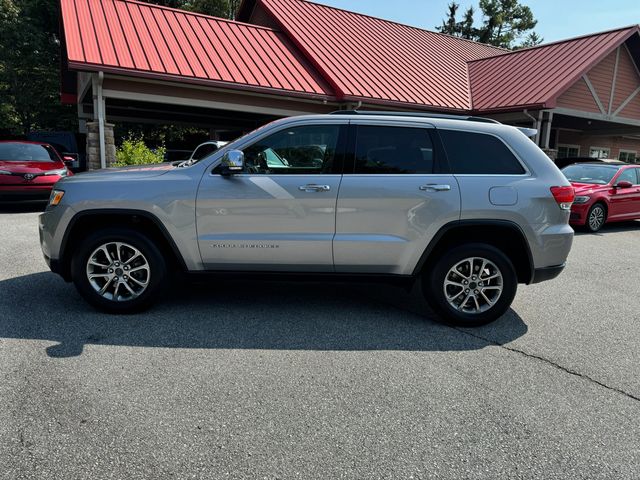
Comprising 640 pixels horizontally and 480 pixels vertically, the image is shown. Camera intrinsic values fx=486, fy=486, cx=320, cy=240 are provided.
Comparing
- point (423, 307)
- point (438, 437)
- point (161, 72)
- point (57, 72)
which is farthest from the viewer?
point (57, 72)

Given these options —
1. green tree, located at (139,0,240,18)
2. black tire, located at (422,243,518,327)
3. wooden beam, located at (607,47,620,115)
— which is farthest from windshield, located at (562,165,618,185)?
green tree, located at (139,0,240,18)

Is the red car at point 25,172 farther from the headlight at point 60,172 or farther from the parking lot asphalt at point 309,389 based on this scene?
the parking lot asphalt at point 309,389

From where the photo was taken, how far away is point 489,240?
15.1 ft

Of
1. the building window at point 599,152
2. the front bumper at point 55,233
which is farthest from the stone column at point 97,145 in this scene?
the building window at point 599,152

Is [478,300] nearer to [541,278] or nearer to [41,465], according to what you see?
[541,278]

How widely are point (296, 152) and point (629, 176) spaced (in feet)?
34.1

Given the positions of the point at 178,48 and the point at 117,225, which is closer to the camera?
the point at 117,225

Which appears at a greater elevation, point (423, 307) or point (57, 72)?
point (57, 72)

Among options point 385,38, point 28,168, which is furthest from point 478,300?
point 385,38

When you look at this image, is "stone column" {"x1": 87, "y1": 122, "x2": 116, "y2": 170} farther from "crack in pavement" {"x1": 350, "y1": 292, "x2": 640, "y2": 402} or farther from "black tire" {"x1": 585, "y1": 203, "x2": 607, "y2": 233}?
"black tire" {"x1": 585, "y1": 203, "x2": 607, "y2": 233}

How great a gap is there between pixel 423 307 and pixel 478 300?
72 cm

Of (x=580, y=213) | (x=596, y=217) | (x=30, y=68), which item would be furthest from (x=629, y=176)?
(x=30, y=68)

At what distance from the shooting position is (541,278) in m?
4.52

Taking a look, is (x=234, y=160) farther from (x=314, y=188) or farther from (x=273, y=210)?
(x=314, y=188)
